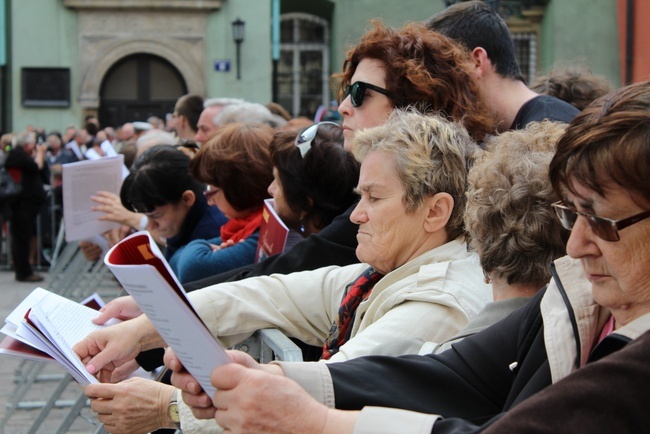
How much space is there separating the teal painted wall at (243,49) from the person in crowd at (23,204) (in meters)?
9.42

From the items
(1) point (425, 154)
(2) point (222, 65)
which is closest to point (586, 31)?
(2) point (222, 65)

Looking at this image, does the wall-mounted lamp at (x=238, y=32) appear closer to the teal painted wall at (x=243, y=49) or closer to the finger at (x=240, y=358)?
the teal painted wall at (x=243, y=49)

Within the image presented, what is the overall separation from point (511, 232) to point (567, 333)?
1.89 ft

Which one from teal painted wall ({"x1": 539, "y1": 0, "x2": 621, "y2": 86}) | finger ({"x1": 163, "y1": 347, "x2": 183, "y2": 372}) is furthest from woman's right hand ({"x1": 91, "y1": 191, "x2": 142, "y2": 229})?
teal painted wall ({"x1": 539, "y1": 0, "x2": 621, "y2": 86})

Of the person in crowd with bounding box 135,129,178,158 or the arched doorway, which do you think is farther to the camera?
the arched doorway

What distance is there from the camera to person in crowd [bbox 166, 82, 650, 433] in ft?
6.16

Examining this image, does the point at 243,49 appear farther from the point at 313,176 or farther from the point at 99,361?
the point at 99,361

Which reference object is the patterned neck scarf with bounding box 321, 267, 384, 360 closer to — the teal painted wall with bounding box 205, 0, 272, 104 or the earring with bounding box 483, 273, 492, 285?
the earring with bounding box 483, 273, 492, 285

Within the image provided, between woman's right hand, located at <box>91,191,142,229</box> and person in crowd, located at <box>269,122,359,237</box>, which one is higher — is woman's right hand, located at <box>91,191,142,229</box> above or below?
below

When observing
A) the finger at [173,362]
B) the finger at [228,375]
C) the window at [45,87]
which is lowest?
the window at [45,87]

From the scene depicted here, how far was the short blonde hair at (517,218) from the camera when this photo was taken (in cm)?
256

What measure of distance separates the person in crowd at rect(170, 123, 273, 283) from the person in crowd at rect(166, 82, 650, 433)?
2343 millimetres

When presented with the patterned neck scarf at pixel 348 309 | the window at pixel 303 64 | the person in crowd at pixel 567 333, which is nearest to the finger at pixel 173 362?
the person in crowd at pixel 567 333

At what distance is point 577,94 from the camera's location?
5.33 m
